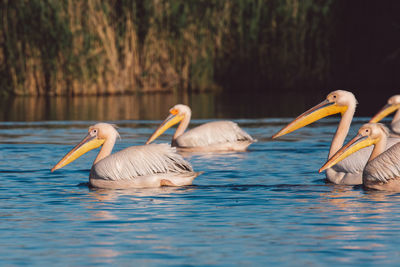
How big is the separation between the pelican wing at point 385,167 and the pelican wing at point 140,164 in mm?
1636

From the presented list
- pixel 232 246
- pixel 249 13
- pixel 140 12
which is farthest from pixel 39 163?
pixel 249 13

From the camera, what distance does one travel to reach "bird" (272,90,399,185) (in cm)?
859

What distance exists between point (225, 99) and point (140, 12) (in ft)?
9.47

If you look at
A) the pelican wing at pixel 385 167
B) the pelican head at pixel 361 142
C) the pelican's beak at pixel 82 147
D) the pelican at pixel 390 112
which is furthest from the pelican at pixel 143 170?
the pelican at pixel 390 112

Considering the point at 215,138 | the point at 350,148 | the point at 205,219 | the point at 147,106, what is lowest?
the point at 147,106

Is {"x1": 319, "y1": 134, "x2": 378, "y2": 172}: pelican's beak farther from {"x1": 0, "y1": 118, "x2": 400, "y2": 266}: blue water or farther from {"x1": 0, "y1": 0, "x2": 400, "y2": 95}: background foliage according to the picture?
{"x1": 0, "y1": 0, "x2": 400, "y2": 95}: background foliage

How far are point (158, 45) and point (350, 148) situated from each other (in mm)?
14385

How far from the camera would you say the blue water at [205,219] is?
5602 mm

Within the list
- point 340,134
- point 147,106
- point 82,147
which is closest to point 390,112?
point 340,134

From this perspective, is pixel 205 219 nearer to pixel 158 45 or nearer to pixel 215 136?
pixel 215 136

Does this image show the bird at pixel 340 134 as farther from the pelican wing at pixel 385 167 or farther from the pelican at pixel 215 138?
the pelican at pixel 215 138

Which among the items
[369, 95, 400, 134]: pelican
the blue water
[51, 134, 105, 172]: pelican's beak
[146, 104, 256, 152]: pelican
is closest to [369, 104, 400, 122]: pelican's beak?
[369, 95, 400, 134]: pelican

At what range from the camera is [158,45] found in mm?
22391

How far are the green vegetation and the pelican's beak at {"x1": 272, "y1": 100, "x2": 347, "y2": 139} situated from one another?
40.2 ft
